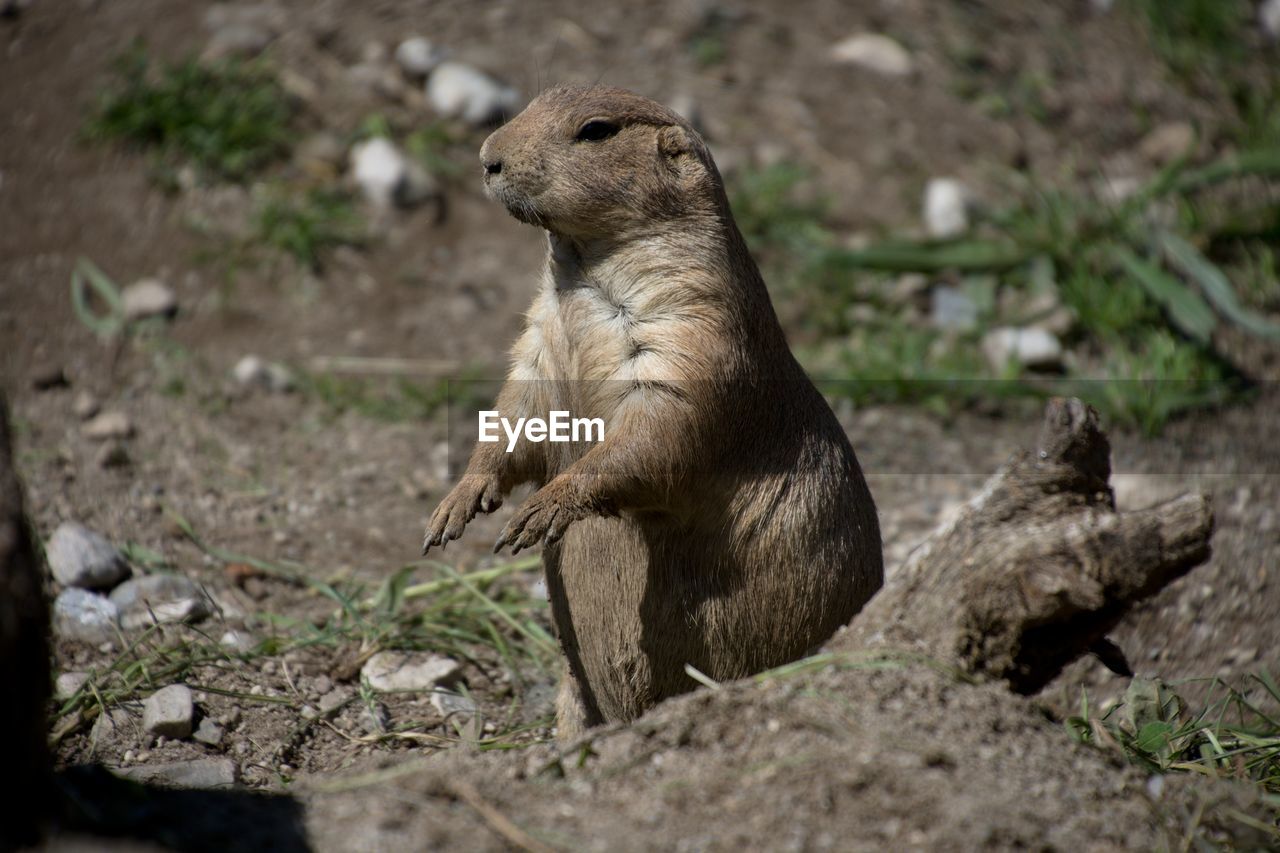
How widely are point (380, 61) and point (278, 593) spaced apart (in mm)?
3941

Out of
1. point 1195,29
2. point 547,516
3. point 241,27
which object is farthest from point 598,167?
point 1195,29

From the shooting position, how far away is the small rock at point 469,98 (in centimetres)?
730

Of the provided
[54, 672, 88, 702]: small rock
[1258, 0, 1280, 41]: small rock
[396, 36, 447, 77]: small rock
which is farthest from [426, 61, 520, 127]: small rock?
[1258, 0, 1280, 41]: small rock

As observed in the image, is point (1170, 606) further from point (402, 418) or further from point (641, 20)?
point (641, 20)

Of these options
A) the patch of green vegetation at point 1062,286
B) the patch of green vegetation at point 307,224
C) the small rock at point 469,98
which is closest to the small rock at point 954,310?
the patch of green vegetation at point 1062,286

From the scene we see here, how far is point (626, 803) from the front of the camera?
260 centimetres

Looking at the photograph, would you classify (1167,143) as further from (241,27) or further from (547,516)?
(547,516)

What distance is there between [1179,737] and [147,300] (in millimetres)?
5066

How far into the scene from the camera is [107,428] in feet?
18.3

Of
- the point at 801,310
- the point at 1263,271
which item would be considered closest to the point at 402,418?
the point at 801,310

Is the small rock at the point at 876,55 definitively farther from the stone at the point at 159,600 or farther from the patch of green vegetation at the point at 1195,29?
the stone at the point at 159,600

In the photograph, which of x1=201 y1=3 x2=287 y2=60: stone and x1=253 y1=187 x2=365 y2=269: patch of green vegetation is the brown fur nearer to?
x1=253 y1=187 x2=365 y2=269: patch of green vegetation

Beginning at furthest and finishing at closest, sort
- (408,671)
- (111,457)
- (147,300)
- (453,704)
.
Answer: (147,300) < (111,457) < (408,671) < (453,704)

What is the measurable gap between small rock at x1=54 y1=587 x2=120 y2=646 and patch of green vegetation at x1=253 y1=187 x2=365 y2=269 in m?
2.76
